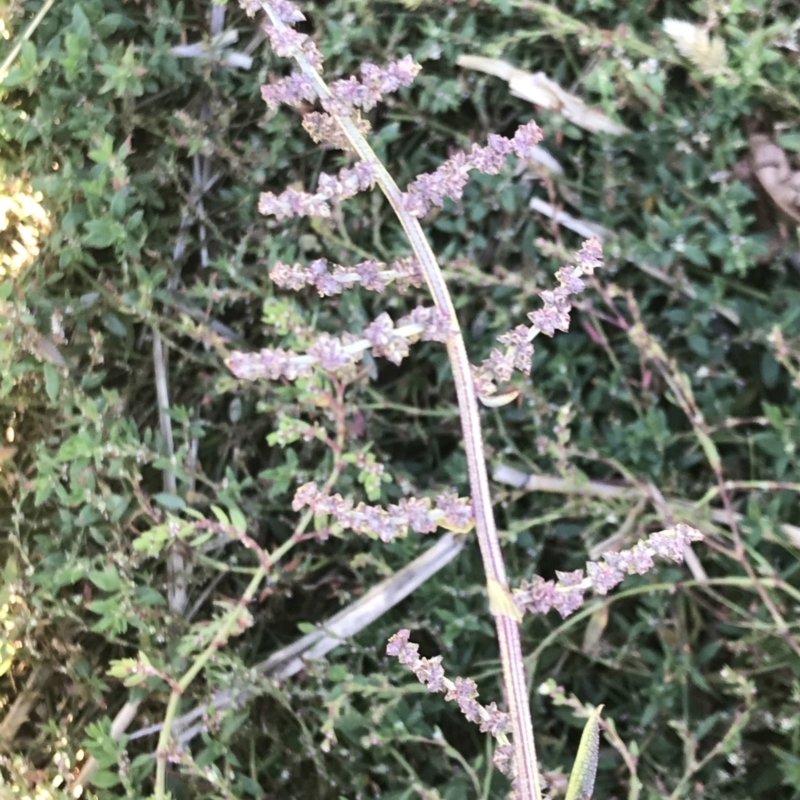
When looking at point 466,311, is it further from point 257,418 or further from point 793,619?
point 793,619

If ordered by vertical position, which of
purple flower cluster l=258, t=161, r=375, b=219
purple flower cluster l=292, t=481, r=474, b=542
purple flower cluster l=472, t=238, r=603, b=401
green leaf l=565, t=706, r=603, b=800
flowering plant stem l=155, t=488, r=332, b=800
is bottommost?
flowering plant stem l=155, t=488, r=332, b=800

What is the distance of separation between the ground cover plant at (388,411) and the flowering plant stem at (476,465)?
1.32 ft

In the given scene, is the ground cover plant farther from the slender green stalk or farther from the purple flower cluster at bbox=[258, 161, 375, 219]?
the purple flower cluster at bbox=[258, 161, 375, 219]

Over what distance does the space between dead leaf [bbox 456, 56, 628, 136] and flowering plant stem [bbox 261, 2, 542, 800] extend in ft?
1.99

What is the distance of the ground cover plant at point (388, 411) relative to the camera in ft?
3.62

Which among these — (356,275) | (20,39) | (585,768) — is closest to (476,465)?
(356,275)

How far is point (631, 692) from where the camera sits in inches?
45.5

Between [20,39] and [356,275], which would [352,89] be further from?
[20,39]

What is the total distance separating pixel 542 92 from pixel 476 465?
753 millimetres

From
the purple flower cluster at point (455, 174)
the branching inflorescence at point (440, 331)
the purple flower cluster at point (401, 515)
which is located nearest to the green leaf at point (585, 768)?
the branching inflorescence at point (440, 331)

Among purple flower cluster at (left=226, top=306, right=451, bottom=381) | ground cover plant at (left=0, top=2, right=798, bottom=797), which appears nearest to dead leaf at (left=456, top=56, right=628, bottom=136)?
ground cover plant at (left=0, top=2, right=798, bottom=797)

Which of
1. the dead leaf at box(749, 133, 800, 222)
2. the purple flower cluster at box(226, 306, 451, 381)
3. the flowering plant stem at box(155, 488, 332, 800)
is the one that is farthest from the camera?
the dead leaf at box(749, 133, 800, 222)

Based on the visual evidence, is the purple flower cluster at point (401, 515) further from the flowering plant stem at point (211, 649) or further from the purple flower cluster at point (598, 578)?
the flowering plant stem at point (211, 649)

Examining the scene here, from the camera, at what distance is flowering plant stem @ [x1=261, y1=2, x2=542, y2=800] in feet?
2.17
